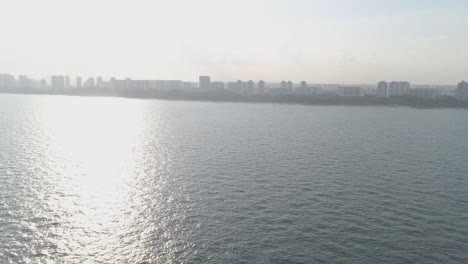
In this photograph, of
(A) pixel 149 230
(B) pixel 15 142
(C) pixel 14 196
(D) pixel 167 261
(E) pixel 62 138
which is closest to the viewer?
(D) pixel 167 261

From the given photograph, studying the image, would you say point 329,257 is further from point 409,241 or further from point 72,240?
point 72,240

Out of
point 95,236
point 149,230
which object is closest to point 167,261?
point 149,230

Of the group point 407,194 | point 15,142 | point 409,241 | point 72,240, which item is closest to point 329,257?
point 409,241

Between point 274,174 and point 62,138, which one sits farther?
point 62,138

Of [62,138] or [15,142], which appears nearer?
[15,142]

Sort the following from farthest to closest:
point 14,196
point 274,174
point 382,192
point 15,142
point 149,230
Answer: point 15,142, point 274,174, point 382,192, point 14,196, point 149,230

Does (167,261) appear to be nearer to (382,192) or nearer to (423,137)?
(382,192)
